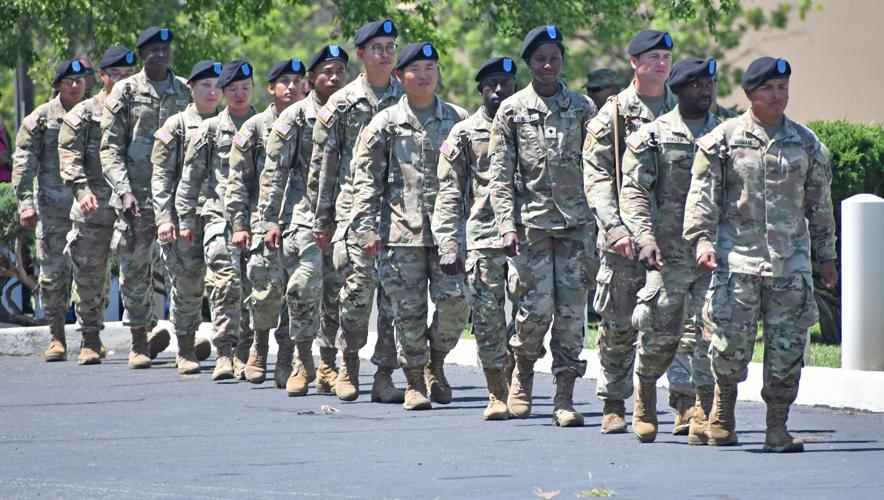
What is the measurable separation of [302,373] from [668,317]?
368cm

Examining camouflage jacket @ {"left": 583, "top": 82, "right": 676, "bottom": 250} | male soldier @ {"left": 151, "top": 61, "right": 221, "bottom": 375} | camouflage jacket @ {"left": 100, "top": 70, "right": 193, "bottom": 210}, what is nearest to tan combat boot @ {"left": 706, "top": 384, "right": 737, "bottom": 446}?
camouflage jacket @ {"left": 583, "top": 82, "right": 676, "bottom": 250}

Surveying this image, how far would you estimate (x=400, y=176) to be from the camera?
12.6 m

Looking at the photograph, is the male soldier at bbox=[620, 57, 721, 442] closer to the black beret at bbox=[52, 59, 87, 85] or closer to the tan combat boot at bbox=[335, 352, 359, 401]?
the tan combat boot at bbox=[335, 352, 359, 401]

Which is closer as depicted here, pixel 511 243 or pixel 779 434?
pixel 779 434

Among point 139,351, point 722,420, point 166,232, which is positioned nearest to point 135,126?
point 166,232

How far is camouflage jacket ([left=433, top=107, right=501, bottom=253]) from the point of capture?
39.1 feet

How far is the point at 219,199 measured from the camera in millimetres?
14719

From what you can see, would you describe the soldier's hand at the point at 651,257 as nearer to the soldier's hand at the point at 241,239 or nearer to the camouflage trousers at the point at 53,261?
the soldier's hand at the point at 241,239

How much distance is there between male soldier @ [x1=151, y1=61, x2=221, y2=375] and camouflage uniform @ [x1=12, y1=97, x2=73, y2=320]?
1628 millimetres

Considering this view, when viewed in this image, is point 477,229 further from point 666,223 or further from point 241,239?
point 241,239

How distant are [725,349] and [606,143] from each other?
1480 mm

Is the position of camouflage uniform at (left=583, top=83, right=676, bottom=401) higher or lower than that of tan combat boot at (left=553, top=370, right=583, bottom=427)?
higher

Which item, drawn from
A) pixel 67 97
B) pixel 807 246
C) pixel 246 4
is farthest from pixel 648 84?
pixel 246 4

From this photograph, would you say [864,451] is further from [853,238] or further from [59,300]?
[59,300]
